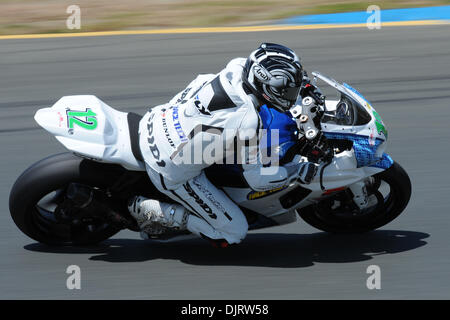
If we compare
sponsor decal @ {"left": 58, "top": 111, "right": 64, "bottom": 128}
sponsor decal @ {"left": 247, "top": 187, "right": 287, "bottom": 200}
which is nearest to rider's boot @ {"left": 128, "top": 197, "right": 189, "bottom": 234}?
sponsor decal @ {"left": 247, "top": 187, "right": 287, "bottom": 200}

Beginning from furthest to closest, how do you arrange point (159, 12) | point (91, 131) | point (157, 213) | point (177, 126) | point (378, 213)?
point (159, 12) → point (378, 213) → point (157, 213) → point (91, 131) → point (177, 126)

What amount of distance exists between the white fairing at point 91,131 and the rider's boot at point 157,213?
0.80 ft

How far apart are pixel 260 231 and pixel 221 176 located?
81cm

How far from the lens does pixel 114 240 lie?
5.88m

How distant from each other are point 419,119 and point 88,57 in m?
3.95

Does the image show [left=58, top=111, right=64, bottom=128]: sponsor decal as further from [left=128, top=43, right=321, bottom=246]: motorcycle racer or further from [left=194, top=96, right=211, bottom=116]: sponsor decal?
[left=194, top=96, right=211, bottom=116]: sponsor decal

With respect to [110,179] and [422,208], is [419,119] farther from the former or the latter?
[110,179]

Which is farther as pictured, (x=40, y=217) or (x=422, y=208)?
(x=422, y=208)

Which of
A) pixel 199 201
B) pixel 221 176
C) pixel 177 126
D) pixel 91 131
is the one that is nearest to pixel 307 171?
pixel 221 176

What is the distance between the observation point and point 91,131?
5234mm

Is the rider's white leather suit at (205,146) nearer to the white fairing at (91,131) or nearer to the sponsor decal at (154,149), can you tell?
the sponsor decal at (154,149)

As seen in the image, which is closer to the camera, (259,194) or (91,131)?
(91,131)

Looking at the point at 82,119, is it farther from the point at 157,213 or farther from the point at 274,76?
the point at 274,76
